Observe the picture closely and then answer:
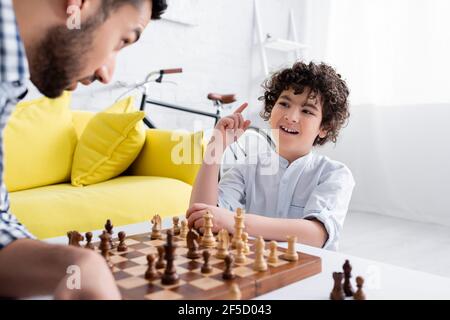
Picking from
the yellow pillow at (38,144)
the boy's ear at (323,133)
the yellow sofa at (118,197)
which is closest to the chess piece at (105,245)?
the yellow sofa at (118,197)

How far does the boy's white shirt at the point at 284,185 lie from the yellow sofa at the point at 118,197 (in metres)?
0.53

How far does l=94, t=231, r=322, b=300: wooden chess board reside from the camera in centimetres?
61

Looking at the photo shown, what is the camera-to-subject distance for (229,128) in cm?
132

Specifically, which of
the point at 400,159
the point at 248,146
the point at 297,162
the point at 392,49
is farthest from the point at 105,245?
the point at 392,49

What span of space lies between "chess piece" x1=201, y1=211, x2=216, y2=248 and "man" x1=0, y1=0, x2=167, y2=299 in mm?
329

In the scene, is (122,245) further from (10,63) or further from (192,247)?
(10,63)

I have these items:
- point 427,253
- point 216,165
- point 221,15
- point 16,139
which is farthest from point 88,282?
point 221,15

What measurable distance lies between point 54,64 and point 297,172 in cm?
85

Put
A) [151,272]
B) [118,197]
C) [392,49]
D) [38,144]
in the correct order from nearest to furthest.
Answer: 1. [151,272]
2. [118,197]
3. [38,144]
4. [392,49]

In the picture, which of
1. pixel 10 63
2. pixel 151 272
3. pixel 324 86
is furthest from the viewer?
pixel 324 86

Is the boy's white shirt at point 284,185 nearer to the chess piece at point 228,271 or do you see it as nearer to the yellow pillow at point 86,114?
the chess piece at point 228,271

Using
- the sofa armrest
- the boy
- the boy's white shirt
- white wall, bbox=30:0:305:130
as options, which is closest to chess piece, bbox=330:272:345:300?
the boy

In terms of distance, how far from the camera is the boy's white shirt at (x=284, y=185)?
1.22 m

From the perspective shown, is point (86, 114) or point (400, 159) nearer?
point (86, 114)
